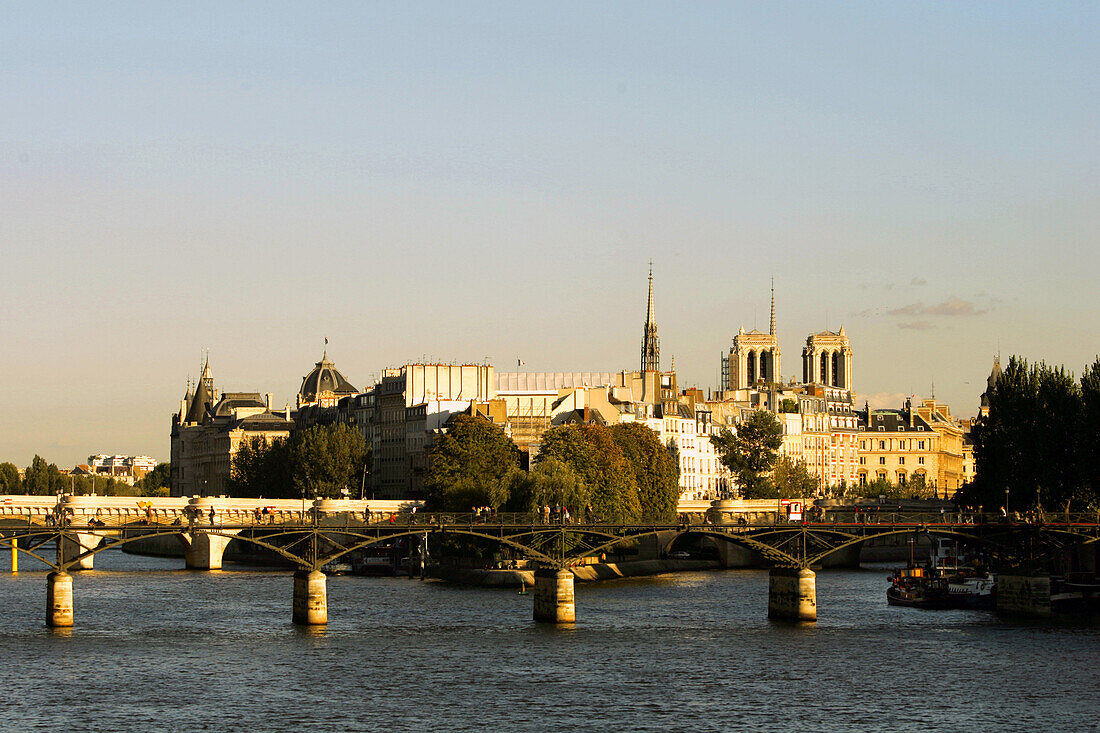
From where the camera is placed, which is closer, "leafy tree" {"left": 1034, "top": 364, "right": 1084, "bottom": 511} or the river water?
the river water

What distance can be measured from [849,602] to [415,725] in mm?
48392

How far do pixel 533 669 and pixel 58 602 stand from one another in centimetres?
2477

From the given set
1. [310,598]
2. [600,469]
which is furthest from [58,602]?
[600,469]

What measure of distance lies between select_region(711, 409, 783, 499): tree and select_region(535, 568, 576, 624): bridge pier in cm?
10471

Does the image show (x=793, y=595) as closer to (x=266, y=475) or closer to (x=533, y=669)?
(x=533, y=669)

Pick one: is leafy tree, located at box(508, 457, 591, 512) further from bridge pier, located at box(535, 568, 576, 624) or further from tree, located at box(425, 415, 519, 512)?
bridge pier, located at box(535, 568, 576, 624)

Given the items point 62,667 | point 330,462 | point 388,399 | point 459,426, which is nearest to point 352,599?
point 62,667

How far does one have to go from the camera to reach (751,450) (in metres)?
195

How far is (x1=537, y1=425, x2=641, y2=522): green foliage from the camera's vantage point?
428ft

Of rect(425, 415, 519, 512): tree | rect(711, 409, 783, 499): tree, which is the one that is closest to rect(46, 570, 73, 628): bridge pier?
rect(425, 415, 519, 512): tree

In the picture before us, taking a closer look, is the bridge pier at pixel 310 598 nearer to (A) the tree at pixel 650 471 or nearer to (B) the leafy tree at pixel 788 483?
(A) the tree at pixel 650 471

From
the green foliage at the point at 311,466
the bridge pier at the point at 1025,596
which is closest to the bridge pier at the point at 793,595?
the bridge pier at the point at 1025,596

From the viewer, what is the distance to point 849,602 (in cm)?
10319

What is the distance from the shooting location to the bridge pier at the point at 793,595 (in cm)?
8800
